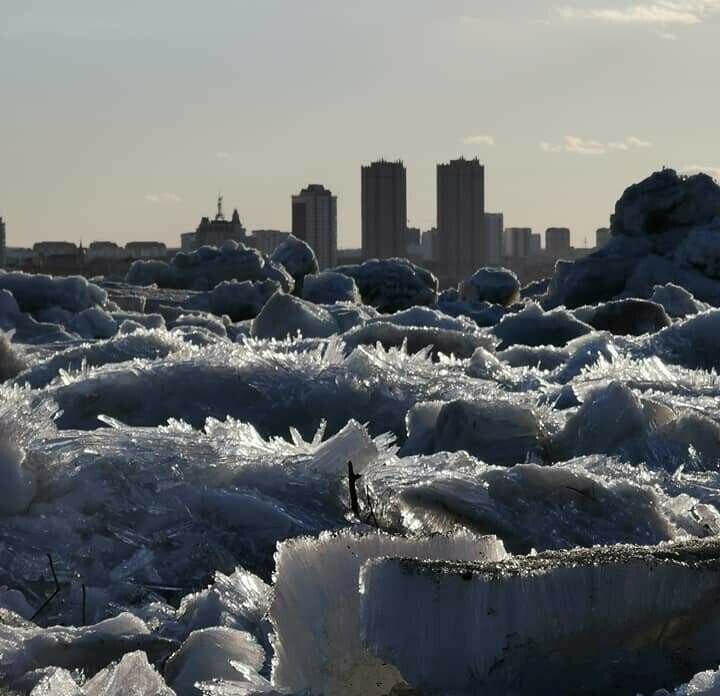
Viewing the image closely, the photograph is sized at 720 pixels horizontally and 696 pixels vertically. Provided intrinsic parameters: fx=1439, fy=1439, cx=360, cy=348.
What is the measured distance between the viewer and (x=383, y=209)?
191375mm

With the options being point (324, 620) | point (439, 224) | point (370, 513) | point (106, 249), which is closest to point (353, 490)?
point (370, 513)

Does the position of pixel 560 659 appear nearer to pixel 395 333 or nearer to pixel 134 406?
pixel 134 406

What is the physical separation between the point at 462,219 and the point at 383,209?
45.7 ft

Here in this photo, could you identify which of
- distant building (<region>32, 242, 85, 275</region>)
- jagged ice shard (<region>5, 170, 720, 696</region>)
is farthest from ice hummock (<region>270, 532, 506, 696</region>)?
distant building (<region>32, 242, 85, 275</region>)

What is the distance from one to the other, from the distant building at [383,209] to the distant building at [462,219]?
18.9 ft

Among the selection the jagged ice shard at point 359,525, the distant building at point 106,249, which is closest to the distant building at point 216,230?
the distant building at point 106,249

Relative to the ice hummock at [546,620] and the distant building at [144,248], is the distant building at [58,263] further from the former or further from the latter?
the ice hummock at [546,620]

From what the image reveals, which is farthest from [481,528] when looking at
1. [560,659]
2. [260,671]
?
[560,659]

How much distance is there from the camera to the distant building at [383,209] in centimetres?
19138

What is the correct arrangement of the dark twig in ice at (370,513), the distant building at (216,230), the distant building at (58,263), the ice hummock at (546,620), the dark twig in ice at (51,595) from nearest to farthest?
the ice hummock at (546,620)
the dark twig in ice at (51,595)
the dark twig in ice at (370,513)
the distant building at (58,263)
the distant building at (216,230)

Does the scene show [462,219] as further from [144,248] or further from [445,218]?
[144,248]

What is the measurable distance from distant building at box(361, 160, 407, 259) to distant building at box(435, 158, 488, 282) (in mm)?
5769

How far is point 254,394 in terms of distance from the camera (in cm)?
611

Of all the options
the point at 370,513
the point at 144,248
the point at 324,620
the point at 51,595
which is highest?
the point at 324,620
